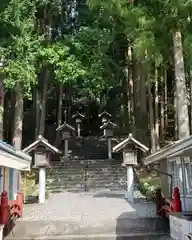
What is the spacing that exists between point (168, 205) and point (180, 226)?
7.46 feet

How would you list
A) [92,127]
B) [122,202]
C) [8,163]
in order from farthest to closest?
1. [92,127]
2. [122,202]
3. [8,163]

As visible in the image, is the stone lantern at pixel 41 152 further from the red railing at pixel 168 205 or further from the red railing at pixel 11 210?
the red railing at pixel 168 205

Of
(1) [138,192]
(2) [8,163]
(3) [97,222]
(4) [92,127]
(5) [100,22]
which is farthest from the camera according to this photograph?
(4) [92,127]

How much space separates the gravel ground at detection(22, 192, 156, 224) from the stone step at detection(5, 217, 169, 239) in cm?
35

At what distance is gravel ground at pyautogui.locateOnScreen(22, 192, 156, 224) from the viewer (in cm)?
1174

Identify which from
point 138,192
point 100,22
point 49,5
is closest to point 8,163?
point 138,192

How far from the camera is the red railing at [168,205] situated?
33.1 ft

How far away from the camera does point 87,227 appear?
10734 mm

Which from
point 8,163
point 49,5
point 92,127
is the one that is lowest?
point 8,163

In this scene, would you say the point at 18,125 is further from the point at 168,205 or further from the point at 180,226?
the point at 180,226

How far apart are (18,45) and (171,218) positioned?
1253 cm

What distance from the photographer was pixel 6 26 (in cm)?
1828

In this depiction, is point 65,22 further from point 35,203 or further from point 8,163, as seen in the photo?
point 8,163

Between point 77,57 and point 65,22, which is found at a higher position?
point 65,22
